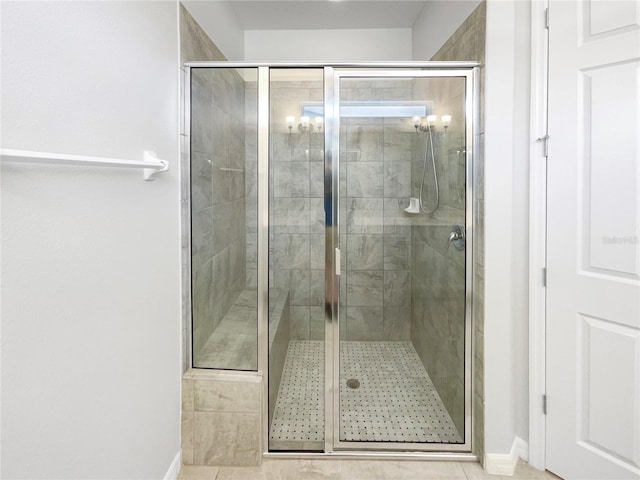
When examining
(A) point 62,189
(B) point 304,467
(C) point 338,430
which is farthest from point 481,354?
(A) point 62,189

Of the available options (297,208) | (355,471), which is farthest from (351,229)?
(355,471)

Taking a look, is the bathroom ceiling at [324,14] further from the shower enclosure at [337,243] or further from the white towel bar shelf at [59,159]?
the white towel bar shelf at [59,159]

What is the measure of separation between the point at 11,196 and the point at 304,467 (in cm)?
164

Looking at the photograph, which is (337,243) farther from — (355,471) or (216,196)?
(355,471)

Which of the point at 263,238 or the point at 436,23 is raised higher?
the point at 436,23

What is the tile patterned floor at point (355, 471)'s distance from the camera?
1.73m

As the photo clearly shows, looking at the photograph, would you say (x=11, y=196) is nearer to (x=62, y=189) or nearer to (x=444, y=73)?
(x=62, y=189)

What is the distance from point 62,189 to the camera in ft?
3.18

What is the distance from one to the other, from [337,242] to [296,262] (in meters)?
0.22

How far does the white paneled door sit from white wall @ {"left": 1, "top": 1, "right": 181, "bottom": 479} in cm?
168

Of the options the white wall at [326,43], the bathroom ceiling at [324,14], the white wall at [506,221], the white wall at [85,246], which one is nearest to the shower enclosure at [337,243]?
the white wall at [506,221]

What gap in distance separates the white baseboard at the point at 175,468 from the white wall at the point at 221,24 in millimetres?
2074

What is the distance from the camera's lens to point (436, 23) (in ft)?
7.86

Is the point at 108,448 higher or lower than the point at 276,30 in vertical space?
lower
